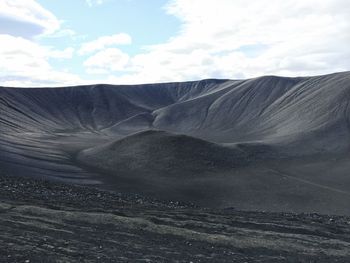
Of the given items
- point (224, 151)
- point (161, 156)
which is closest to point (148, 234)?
point (161, 156)

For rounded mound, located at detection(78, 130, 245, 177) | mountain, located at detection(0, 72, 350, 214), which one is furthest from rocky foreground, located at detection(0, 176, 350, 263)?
rounded mound, located at detection(78, 130, 245, 177)

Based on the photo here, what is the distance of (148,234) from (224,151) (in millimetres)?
34763

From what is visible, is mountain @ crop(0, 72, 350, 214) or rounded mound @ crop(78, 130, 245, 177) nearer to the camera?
mountain @ crop(0, 72, 350, 214)

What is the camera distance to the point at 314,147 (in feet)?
194

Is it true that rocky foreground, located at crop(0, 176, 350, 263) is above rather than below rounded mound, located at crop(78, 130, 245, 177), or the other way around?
below

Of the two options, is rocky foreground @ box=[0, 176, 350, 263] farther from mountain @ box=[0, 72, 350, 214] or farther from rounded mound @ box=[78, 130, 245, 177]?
rounded mound @ box=[78, 130, 245, 177]

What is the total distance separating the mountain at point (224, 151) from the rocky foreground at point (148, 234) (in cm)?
1035

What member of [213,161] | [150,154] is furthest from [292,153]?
[150,154]

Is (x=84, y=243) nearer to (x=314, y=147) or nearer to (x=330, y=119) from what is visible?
(x=314, y=147)

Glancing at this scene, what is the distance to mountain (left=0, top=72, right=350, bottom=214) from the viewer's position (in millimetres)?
38125

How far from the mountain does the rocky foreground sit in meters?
10.3

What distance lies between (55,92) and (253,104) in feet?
189

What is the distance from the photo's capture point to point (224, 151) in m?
52.9

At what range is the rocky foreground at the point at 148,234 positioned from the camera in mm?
15609
